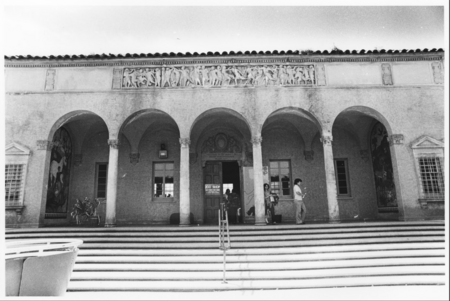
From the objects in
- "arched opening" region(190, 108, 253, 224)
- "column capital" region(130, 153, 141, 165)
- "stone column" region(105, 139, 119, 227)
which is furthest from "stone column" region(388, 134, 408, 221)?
"column capital" region(130, 153, 141, 165)

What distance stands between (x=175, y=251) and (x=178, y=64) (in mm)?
7092

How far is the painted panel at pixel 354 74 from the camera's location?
39.4 feet

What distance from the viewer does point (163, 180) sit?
570 inches

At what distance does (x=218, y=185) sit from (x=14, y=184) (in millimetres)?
7864

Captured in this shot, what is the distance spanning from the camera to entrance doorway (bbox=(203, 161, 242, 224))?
14.3 m

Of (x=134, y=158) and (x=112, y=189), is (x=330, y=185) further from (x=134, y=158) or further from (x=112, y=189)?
(x=134, y=158)

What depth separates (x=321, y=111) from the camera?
462 inches

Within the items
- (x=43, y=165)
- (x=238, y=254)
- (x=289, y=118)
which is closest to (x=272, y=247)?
(x=238, y=254)

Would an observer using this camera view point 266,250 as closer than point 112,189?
Yes

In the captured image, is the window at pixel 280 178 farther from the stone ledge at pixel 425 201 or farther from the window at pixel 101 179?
the window at pixel 101 179

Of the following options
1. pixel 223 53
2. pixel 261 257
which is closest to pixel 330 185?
pixel 261 257

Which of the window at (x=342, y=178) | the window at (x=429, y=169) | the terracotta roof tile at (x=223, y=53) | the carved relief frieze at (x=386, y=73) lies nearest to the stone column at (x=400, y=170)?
the window at (x=429, y=169)

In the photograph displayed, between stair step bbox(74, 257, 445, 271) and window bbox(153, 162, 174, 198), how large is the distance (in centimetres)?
647

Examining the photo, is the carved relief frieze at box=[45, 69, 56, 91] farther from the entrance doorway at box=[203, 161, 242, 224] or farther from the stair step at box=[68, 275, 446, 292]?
the stair step at box=[68, 275, 446, 292]
